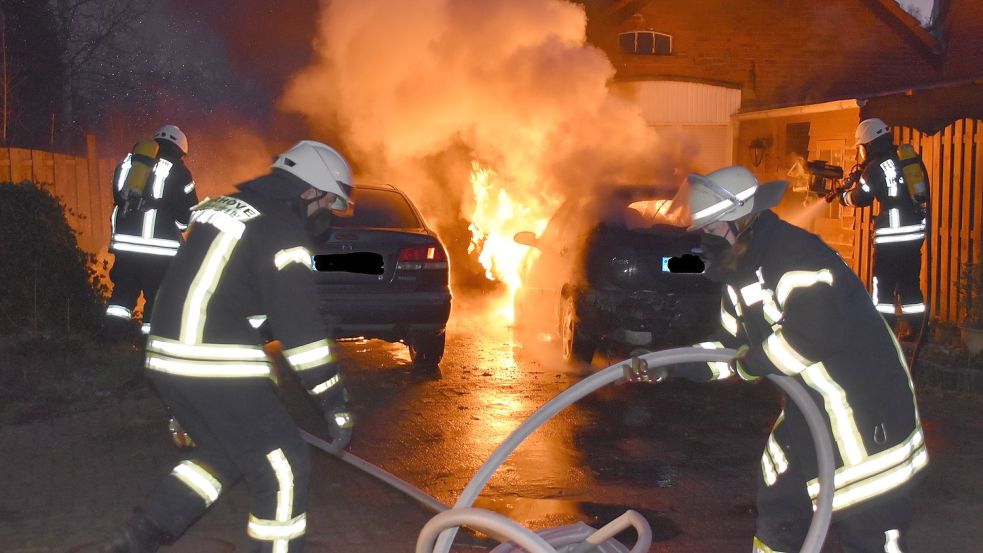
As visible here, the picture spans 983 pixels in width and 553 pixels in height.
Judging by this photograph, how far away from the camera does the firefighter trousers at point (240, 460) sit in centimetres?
361

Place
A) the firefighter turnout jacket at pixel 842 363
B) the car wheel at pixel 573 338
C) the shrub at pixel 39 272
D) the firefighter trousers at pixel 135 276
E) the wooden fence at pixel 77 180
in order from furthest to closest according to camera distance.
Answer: the wooden fence at pixel 77 180, the shrub at pixel 39 272, the car wheel at pixel 573 338, the firefighter trousers at pixel 135 276, the firefighter turnout jacket at pixel 842 363

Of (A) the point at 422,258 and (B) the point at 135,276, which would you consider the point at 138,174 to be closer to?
(B) the point at 135,276

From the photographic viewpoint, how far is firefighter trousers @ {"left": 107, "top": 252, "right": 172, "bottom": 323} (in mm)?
7047

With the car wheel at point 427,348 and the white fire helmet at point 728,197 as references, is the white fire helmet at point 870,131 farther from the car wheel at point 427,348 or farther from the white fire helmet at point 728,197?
the white fire helmet at point 728,197

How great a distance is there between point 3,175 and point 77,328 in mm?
2485

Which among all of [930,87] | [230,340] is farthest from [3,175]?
[930,87]

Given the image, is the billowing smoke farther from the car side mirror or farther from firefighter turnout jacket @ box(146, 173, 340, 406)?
firefighter turnout jacket @ box(146, 173, 340, 406)

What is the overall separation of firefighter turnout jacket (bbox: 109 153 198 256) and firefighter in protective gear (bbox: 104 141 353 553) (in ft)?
11.1

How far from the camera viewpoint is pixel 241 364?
3.67 meters

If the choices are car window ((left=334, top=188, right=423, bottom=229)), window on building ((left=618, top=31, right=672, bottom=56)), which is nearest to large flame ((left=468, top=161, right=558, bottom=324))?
car window ((left=334, top=188, right=423, bottom=229))

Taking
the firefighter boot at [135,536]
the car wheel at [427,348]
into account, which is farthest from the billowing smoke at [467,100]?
the firefighter boot at [135,536]

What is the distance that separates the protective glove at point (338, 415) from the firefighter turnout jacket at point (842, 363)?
1.45 metres

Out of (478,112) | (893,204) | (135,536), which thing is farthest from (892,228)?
(135,536)

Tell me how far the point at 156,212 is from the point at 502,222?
474cm
